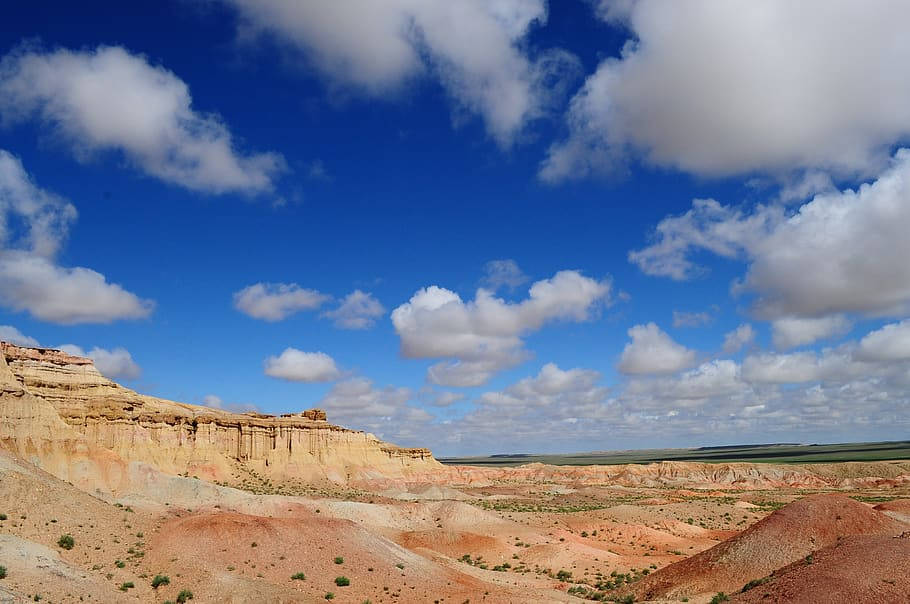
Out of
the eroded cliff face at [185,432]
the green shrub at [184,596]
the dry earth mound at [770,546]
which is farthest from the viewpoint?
the eroded cliff face at [185,432]

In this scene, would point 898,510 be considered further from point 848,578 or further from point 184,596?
point 184,596

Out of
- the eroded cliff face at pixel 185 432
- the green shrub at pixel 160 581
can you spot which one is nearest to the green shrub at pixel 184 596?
the green shrub at pixel 160 581

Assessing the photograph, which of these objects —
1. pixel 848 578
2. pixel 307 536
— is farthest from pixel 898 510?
pixel 307 536

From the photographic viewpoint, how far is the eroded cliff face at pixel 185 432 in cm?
7844

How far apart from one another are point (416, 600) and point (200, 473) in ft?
201

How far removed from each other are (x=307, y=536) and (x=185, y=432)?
198ft

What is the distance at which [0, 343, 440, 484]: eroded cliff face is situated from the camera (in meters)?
78.4

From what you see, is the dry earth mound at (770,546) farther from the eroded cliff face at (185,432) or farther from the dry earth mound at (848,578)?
the eroded cliff face at (185,432)

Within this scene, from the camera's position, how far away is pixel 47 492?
31.9 meters

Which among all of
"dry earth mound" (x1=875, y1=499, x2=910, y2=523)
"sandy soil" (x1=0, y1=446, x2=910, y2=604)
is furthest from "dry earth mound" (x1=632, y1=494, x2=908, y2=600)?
"dry earth mound" (x1=875, y1=499, x2=910, y2=523)

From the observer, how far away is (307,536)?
35.0 m

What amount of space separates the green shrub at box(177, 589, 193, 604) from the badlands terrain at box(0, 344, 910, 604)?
0.22ft

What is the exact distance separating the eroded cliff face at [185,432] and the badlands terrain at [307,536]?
33 cm

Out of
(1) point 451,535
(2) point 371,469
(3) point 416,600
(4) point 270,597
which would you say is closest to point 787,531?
(3) point 416,600
